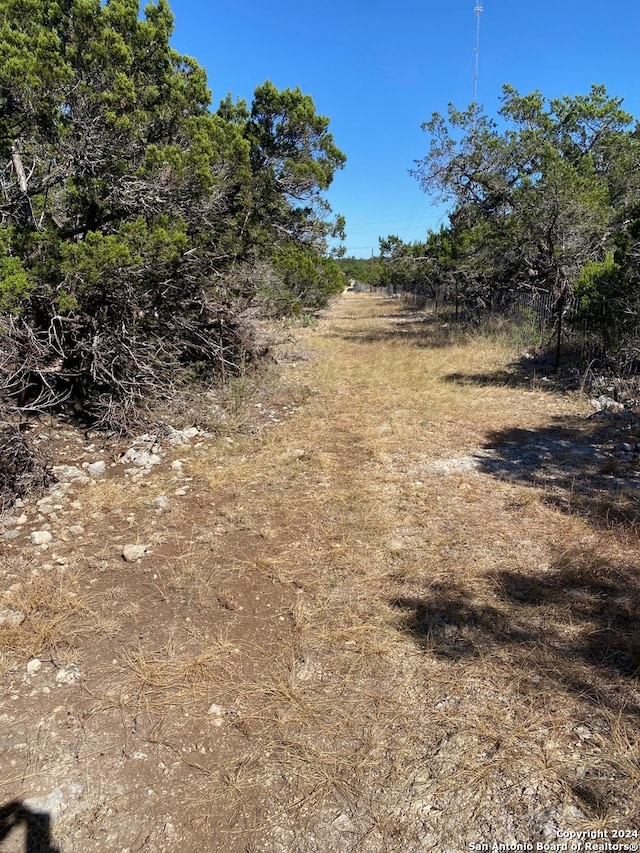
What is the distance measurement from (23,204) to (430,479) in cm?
507

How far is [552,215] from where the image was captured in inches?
351

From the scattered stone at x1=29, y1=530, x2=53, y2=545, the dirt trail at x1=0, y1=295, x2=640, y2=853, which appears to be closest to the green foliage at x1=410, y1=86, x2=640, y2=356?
the dirt trail at x1=0, y1=295, x2=640, y2=853

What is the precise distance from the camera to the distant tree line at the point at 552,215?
7.38 metres

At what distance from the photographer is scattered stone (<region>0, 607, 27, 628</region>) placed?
8.84ft

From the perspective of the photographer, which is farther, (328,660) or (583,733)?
(328,660)

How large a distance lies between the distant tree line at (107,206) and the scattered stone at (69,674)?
2.72 metres

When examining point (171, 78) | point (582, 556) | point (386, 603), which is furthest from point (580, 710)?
point (171, 78)

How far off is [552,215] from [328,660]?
359 inches

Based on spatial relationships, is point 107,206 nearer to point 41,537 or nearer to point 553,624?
point 41,537

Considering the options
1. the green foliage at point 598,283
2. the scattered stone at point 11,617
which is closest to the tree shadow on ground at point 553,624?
the scattered stone at point 11,617

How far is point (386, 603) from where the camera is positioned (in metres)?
2.88

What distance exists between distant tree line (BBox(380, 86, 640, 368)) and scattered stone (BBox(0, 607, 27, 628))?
25.4 ft

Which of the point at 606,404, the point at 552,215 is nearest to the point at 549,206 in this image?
the point at 552,215

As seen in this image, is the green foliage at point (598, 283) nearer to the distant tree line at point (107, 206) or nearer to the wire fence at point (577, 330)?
the wire fence at point (577, 330)
